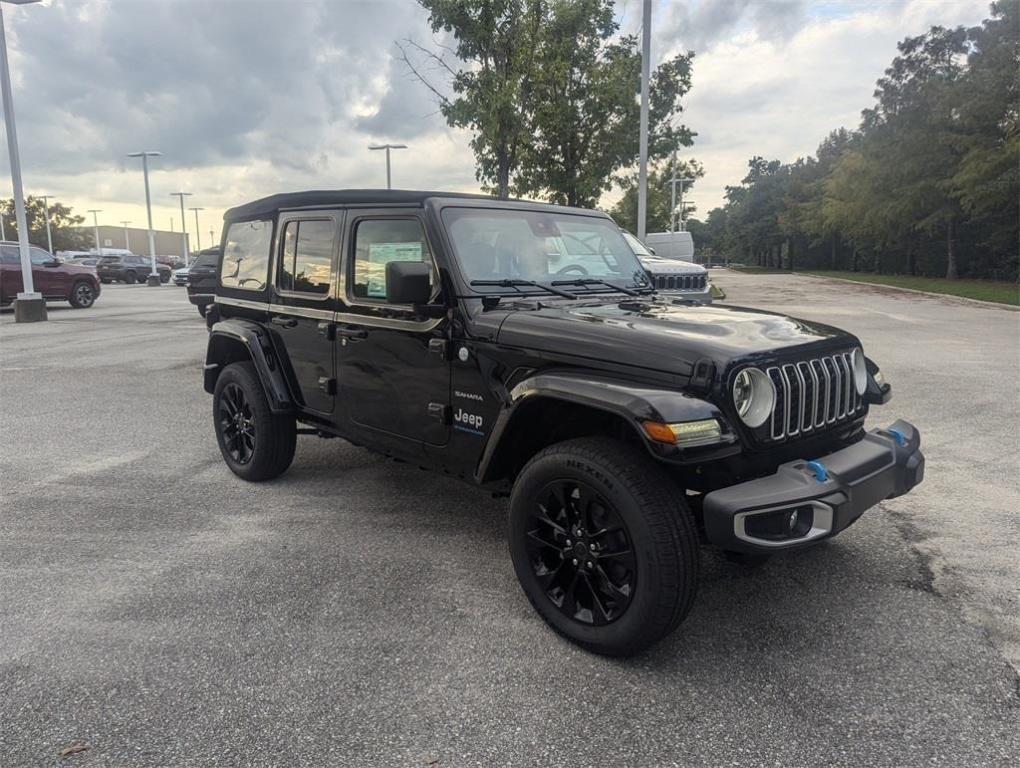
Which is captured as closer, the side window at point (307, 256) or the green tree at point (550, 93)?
the side window at point (307, 256)

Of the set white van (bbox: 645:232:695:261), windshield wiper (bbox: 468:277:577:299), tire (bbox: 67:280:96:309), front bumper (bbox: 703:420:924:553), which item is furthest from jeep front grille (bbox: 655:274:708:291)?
tire (bbox: 67:280:96:309)

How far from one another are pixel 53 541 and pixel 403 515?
1.97 meters

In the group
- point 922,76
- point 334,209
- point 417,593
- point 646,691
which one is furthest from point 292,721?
point 922,76

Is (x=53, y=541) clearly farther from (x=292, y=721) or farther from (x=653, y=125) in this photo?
(x=653, y=125)

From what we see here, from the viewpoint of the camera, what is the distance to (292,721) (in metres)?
2.55

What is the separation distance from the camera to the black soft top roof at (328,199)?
3820 millimetres

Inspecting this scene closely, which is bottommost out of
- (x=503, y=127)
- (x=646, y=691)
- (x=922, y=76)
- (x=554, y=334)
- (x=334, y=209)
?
(x=646, y=691)

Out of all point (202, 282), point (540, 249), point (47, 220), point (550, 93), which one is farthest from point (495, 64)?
point (47, 220)

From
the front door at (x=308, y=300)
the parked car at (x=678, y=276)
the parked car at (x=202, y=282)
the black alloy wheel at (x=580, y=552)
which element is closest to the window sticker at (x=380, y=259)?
the front door at (x=308, y=300)

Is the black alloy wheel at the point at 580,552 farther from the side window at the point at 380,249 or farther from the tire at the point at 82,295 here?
the tire at the point at 82,295

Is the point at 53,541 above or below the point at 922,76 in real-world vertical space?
below

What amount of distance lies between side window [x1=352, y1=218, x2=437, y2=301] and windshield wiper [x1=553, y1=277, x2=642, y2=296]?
75 cm

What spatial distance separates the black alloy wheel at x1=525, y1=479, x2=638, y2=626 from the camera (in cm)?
283

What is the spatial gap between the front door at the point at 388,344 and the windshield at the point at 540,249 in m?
0.21
